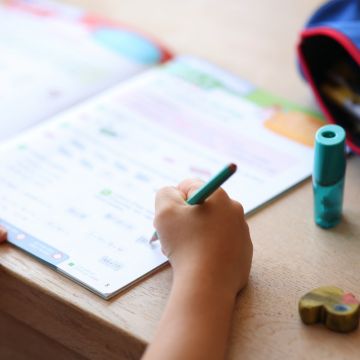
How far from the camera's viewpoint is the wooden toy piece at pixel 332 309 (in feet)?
1.83

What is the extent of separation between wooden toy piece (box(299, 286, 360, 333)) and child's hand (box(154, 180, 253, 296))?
6 centimetres

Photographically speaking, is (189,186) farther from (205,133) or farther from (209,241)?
(205,133)

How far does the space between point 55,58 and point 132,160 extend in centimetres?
30

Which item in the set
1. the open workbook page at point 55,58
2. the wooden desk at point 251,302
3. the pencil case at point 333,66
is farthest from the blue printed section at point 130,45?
the wooden desk at point 251,302

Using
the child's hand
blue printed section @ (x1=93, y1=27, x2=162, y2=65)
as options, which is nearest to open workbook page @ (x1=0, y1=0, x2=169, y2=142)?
blue printed section @ (x1=93, y1=27, x2=162, y2=65)

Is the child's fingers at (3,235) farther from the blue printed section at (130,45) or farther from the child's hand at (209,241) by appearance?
the blue printed section at (130,45)

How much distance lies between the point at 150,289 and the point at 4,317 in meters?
0.19

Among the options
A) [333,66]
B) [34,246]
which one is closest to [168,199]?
[34,246]

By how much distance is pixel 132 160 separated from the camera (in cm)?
79

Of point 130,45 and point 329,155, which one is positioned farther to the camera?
point 130,45

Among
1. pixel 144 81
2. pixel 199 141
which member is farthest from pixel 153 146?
pixel 144 81

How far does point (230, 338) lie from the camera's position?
0.56m

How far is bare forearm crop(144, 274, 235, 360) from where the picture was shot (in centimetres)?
52

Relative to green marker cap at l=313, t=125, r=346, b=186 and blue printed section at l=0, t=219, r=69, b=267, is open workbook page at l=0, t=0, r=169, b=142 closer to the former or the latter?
blue printed section at l=0, t=219, r=69, b=267
